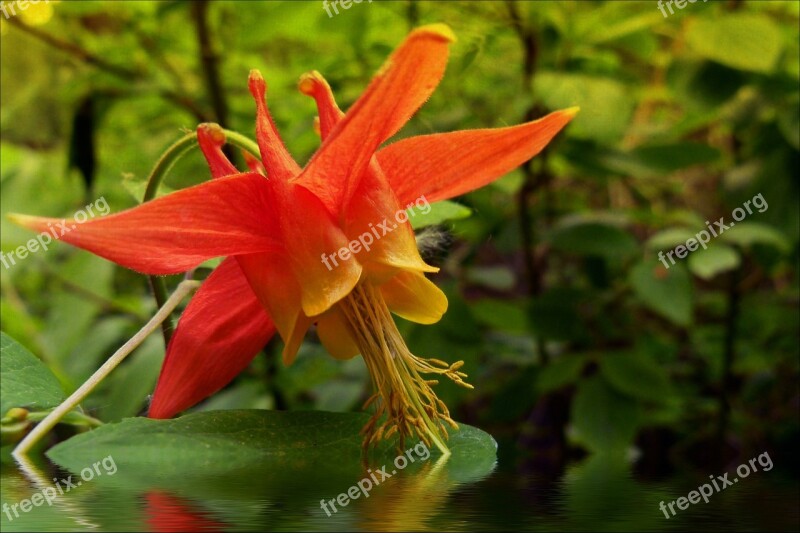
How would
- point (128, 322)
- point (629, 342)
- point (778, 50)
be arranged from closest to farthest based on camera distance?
point (778, 50) < point (128, 322) < point (629, 342)

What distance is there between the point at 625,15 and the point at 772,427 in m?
0.63

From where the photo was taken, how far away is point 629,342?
1255 mm

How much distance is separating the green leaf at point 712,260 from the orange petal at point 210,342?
566 millimetres

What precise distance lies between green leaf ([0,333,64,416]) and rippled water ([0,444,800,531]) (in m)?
0.03

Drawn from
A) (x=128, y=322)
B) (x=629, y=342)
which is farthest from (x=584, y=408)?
(x=128, y=322)

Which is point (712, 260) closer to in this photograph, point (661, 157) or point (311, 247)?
point (661, 157)

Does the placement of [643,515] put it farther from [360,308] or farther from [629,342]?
[629,342]

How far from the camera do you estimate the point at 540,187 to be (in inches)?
44.6

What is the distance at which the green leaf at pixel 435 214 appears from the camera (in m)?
0.51

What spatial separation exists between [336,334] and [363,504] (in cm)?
11

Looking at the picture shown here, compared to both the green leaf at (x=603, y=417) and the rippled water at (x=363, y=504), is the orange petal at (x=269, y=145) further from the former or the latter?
the green leaf at (x=603, y=417)

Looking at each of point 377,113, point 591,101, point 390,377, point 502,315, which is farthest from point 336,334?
point 502,315

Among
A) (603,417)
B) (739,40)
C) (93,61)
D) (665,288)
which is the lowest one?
(603,417)

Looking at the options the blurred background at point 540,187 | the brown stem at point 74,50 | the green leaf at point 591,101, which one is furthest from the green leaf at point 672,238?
the brown stem at point 74,50
